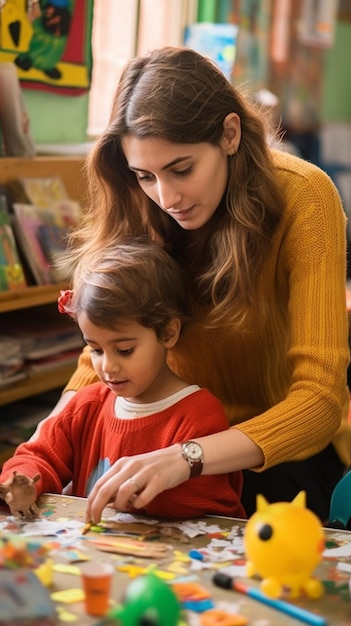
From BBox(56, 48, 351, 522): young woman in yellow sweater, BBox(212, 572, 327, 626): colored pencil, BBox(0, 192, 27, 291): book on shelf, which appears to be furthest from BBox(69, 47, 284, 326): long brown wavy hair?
BBox(0, 192, 27, 291): book on shelf

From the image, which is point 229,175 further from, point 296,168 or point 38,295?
point 38,295

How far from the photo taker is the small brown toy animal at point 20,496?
1.32m

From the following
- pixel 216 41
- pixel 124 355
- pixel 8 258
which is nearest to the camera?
pixel 124 355

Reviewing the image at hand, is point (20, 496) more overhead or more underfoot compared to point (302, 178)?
more underfoot

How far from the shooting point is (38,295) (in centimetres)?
264

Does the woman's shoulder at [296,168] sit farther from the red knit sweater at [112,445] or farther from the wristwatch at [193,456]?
the wristwatch at [193,456]

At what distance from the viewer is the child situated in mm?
1417

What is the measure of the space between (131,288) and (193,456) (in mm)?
289

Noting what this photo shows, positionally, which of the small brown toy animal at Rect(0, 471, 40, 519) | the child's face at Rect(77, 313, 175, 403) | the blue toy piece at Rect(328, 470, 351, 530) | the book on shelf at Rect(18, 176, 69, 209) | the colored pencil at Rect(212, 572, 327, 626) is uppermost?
the book on shelf at Rect(18, 176, 69, 209)

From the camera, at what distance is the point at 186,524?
1311 mm

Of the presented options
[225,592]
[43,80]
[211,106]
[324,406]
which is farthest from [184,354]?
[43,80]

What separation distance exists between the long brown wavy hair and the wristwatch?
12.7 inches

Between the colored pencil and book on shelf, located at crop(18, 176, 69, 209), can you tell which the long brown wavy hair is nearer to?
the colored pencil

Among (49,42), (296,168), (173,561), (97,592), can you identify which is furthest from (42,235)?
(97,592)
